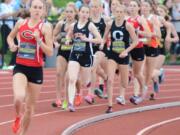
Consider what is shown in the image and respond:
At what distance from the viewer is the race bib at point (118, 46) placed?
1558 cm

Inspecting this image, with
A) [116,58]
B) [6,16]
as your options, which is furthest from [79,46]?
[6,16]

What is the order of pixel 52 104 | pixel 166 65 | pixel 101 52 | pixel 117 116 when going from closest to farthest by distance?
pixel 117 116, pixel 52 104, pixel 101 52, pixel 166 65

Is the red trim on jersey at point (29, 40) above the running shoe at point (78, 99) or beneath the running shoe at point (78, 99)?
above

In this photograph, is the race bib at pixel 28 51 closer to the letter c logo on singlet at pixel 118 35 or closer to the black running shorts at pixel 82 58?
the black running shorts at pixel 82 58

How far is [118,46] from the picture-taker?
1562 centimetres

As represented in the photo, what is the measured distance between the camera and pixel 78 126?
13.3 m

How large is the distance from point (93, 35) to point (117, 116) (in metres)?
1.65

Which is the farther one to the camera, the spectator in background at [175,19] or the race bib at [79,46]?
the spectator in background at [175,19]

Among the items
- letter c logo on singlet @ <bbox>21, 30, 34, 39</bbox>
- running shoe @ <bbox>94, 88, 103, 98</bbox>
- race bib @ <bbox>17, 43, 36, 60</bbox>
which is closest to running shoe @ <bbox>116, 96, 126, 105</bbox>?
running shoe @ <bbox>94, 88, 103, 98</bbox>

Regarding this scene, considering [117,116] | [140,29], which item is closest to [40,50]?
[117,116]

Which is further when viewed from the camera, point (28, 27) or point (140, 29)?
point (140, 29)

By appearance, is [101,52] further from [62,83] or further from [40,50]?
[40,50]

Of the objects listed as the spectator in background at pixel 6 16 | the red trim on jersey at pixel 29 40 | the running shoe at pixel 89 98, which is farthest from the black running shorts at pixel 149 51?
the spectator in background at pixel 6 16

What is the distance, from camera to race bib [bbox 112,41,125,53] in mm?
15578
